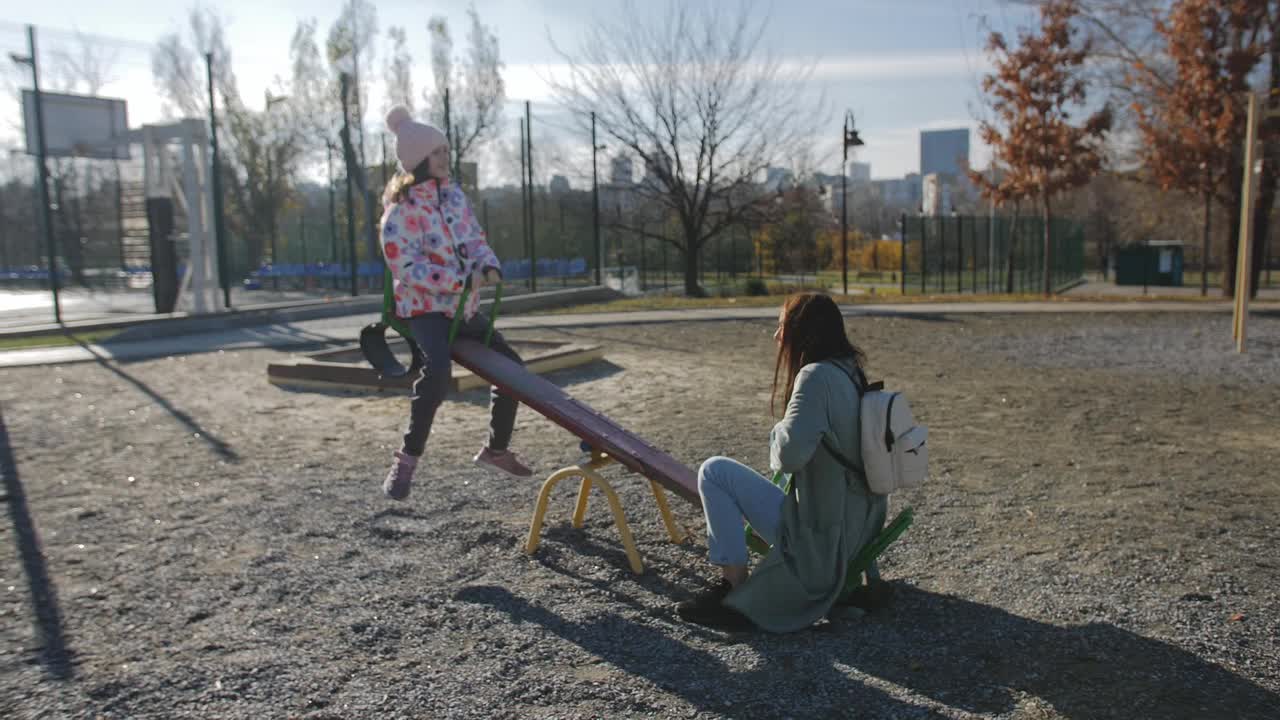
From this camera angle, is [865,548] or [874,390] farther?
[865,548]

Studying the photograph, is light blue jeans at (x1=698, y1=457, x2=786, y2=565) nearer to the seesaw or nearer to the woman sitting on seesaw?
the woman sitting on seesaw

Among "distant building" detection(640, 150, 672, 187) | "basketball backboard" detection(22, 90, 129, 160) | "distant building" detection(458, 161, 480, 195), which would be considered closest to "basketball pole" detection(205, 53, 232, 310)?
"basketball backboard" detection(22, 90, 129, 160)

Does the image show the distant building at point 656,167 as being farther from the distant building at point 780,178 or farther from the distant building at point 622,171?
the distant building at point 780,178

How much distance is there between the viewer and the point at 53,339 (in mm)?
14266

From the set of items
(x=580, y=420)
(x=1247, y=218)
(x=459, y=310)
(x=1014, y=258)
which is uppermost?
(x=1247, y=218)

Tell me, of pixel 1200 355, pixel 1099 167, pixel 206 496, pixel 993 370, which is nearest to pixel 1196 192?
Result: pixel 1099 167

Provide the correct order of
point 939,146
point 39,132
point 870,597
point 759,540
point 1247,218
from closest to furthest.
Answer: point 870,597 → point 759,540 → point 1247,218 → point 39,132 → point 939,146

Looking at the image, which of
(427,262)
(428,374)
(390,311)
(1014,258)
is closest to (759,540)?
(428,374)

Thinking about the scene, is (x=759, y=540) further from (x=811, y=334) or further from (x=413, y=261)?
(x=413, y=261)

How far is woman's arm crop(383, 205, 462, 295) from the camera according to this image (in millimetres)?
4531

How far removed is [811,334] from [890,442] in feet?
1.46

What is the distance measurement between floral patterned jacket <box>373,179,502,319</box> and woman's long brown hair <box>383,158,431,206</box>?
22 millimetres

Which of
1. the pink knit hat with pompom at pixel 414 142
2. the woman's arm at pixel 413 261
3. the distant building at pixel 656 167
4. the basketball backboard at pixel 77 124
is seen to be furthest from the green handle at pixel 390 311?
the distant building at pixel 656 167

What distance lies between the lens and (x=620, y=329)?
1471cm
